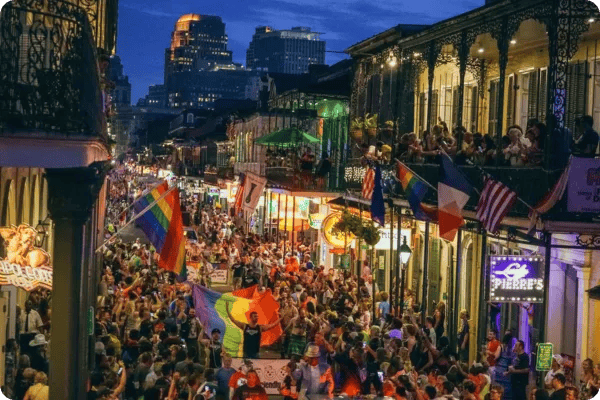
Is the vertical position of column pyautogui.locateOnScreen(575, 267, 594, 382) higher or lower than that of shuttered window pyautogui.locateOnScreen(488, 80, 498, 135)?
lower

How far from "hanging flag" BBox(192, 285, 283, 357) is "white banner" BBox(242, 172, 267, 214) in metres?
8.40

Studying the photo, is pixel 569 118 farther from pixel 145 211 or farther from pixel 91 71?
pixel 91 71

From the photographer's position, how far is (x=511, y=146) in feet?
60.4

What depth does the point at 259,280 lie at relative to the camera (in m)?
30.0

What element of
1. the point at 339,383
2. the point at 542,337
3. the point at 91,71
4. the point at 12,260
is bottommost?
the point at 339,383

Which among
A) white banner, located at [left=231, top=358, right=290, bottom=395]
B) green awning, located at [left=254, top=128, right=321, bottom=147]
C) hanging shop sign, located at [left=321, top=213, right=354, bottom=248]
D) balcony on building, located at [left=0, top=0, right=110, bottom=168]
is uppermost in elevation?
A: green awning, located at [left=254, top=128, right=321, bottom=147]

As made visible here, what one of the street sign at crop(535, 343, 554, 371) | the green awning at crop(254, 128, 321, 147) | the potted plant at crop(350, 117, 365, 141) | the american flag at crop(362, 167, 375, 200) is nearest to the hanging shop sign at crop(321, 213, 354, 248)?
the american flag at crop(362, 167, 375, 200)

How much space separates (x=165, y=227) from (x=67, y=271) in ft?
23.2

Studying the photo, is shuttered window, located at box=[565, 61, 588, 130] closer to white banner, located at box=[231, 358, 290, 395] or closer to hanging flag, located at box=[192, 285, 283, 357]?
hanging flag, located at box=[192, 285, 283, 357]

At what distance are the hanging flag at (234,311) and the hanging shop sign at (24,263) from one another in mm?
5294

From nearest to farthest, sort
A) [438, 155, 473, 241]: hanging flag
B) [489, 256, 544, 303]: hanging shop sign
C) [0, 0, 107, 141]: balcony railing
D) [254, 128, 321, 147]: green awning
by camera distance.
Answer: [0, 0, 107, 141]: balcony railing → [489, 256, 544, 303]: hanging shop sign → [438, 155, 473, 241]: hanging flag → [254, 128, 321, 147]: green awning

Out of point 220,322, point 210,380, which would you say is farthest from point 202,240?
point 210,380

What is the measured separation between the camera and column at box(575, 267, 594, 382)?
1895 centimetres

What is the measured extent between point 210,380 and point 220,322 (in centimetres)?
382
